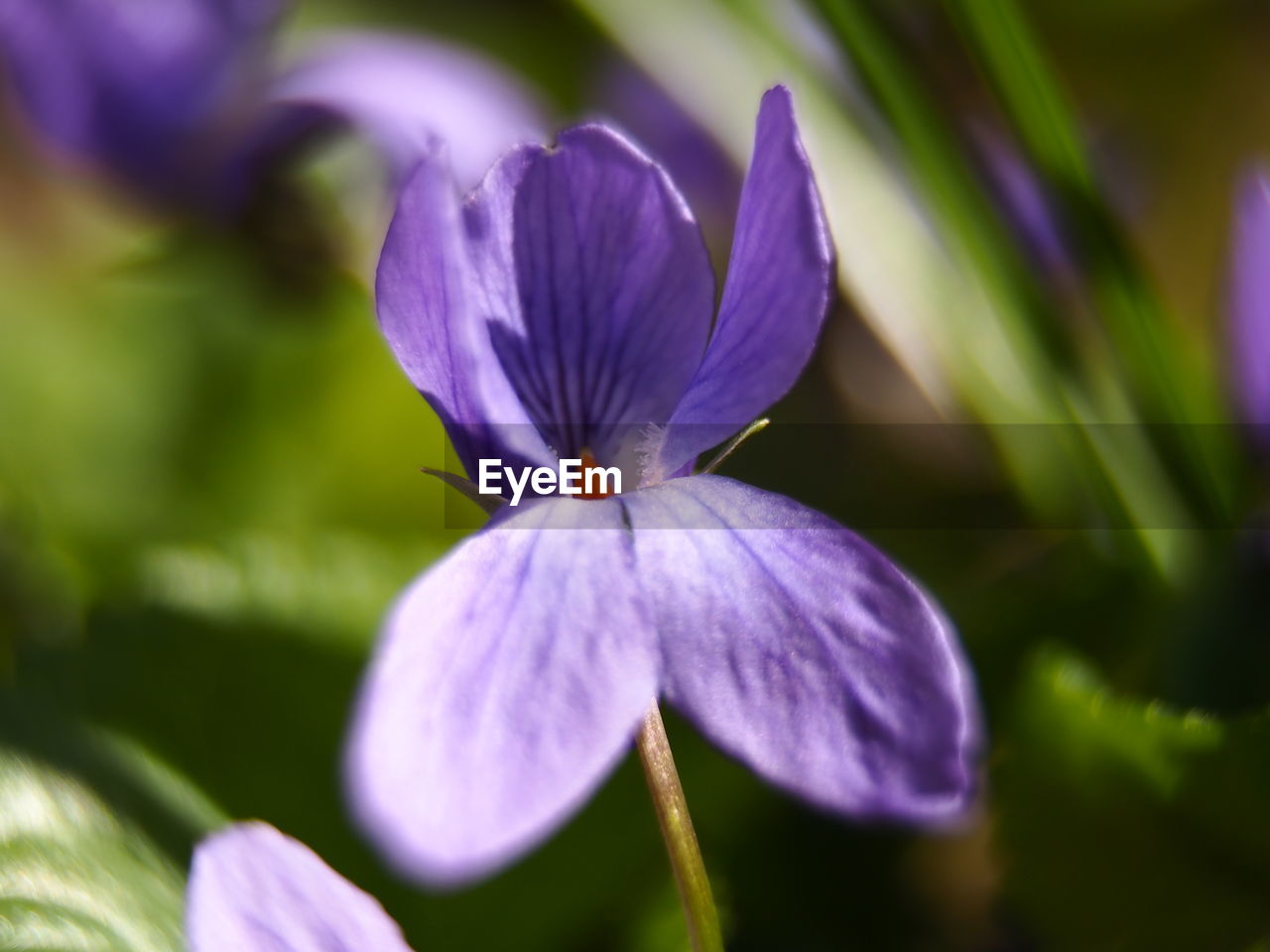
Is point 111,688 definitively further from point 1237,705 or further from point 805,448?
point 1237,705

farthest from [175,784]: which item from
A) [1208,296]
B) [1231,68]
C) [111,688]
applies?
[1231,68]

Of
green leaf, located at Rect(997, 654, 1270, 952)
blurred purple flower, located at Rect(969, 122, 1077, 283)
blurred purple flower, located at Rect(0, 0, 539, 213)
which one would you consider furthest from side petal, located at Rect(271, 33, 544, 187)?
green leaf, located at Rect(997, 654, 1270, 952)

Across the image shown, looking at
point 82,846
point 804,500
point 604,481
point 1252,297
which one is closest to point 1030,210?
point 1252,297

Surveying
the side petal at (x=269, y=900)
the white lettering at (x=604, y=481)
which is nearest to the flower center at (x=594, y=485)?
the white lettering at (x=604, y=481)

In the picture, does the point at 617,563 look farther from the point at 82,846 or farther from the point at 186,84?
the point at 186,84

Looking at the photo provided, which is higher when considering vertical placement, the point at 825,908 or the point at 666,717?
the point at 666,717

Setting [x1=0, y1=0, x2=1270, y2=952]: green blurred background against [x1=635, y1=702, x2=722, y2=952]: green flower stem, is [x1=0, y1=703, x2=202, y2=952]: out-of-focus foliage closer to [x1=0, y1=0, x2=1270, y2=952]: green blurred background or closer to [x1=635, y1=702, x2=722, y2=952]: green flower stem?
[x1=0, y1=0, x2=1270, y2=952]: green blurred background
